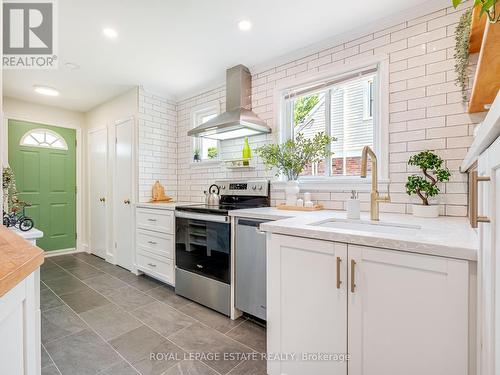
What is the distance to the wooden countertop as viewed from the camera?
53cm

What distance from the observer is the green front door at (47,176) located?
3869mm

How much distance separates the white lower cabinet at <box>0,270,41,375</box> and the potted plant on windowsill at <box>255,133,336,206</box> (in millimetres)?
1898

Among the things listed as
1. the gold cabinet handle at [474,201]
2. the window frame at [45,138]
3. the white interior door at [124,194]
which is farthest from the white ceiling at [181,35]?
the gold cabinet handle at [474,201]

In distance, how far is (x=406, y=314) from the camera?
1.02 m

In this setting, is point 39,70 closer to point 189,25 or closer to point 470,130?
point 189,25

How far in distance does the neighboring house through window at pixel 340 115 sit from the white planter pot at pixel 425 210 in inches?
21.9

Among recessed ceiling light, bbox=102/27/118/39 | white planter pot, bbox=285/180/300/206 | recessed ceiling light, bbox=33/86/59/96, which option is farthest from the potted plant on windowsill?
recessed ceiling light, bbox=33/86/59/96

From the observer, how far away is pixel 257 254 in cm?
196

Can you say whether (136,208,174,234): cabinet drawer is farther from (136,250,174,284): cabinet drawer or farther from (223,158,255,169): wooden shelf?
(223,158,255,169): wooden shelf

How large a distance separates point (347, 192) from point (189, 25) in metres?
1.98

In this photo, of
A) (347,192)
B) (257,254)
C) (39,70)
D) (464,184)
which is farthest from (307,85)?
(39,70)

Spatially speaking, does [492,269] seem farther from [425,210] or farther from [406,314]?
[425,210]

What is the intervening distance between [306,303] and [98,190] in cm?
408

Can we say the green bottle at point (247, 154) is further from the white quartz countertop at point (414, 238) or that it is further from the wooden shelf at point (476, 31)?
the wooden shelf at point (476, 31)
